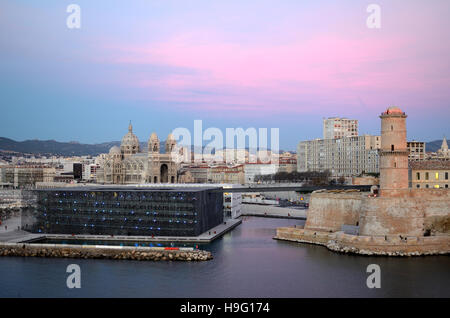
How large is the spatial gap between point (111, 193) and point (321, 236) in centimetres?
1514

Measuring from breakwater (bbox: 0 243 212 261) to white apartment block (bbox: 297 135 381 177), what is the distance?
57.0 metres


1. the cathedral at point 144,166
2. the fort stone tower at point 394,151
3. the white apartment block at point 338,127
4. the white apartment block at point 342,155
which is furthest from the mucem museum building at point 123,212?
the white apartment block at point 338,127

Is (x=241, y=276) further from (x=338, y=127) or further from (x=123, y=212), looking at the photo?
(x=338, y=127)

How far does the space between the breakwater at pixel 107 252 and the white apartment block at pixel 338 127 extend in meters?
76.5

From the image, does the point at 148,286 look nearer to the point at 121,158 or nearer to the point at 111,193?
the point at 111,193

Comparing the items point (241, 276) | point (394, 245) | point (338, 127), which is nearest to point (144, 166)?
point (338, 127)

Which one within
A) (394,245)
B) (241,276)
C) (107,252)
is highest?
(394,245)

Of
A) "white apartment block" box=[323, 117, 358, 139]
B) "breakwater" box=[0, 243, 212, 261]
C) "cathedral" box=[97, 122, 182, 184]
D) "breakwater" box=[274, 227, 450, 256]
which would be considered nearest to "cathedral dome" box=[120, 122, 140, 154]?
"cathedral" box=[97, 122, 182, 184]

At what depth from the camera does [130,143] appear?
93875mm

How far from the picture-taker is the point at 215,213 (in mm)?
44406

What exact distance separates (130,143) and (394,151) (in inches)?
2608

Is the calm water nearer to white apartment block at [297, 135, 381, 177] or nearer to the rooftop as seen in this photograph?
the rooftop

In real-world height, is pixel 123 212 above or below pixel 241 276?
above
